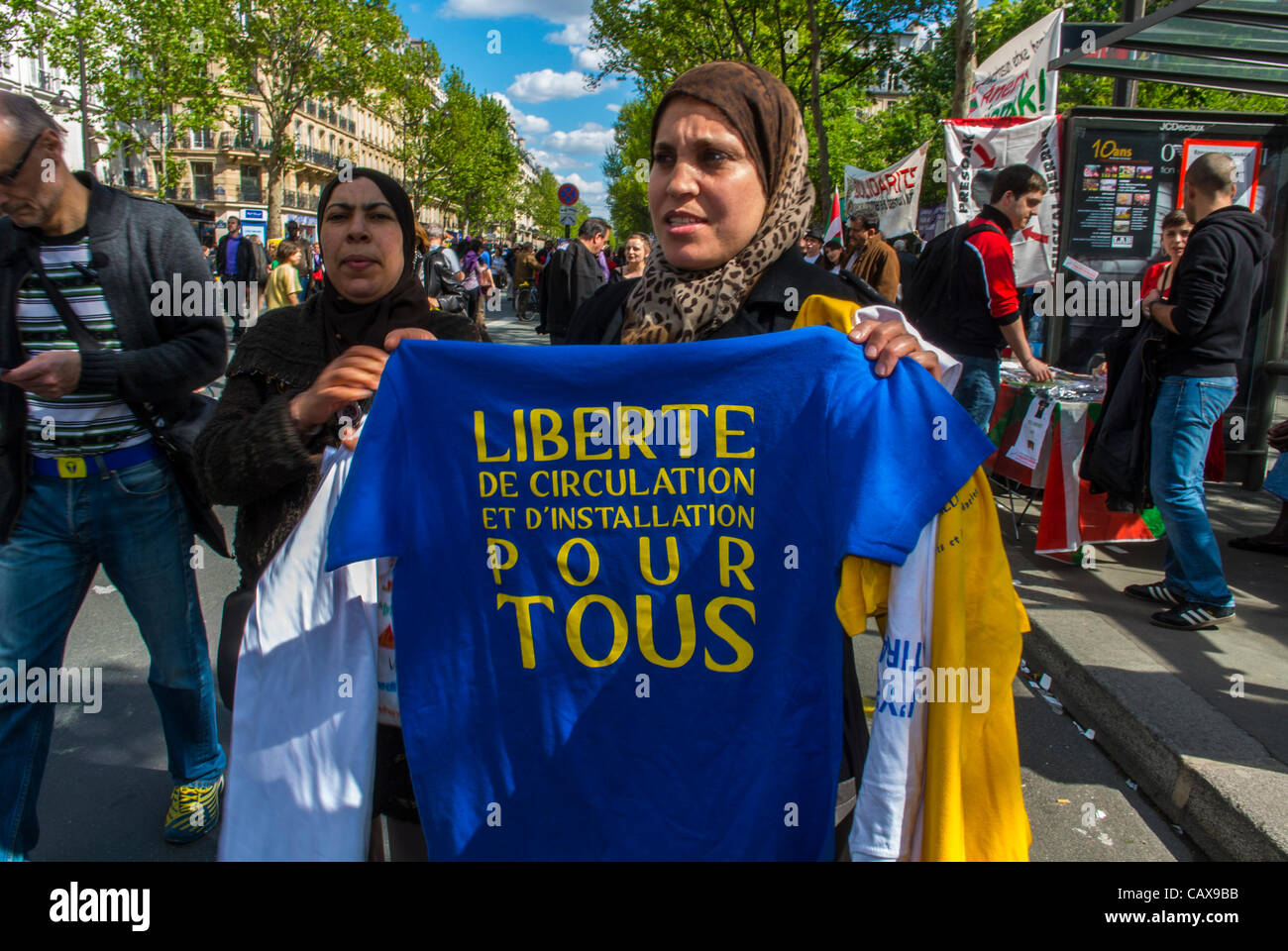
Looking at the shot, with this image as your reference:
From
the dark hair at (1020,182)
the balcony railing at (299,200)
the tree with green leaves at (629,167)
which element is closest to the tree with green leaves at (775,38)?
the tree with green leaves at (629,167)

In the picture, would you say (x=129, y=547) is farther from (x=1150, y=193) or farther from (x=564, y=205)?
(x=564, y=205)

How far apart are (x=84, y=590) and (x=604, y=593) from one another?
6.35 ft

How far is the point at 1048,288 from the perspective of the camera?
725cm

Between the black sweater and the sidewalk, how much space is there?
1.38m

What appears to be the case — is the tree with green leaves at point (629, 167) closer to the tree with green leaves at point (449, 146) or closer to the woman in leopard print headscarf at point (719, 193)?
the tree with green leaves at point (449, 146)

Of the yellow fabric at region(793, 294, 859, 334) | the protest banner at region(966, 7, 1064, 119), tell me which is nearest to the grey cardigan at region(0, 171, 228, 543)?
the yellow fabric at region(793, 294, 859, 334)

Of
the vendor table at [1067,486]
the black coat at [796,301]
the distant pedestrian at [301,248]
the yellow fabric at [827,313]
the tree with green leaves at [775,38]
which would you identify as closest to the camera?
the yellow fabric at [827,313]

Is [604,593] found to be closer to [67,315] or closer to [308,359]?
[308,359]

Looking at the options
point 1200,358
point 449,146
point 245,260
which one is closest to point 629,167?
point 449,146

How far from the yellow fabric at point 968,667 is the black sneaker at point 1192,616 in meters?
3.63

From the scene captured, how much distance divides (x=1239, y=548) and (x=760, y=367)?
227 inches

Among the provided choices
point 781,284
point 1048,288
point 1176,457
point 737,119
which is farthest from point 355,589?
point 1048,288

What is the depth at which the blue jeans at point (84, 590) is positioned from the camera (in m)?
2.40
